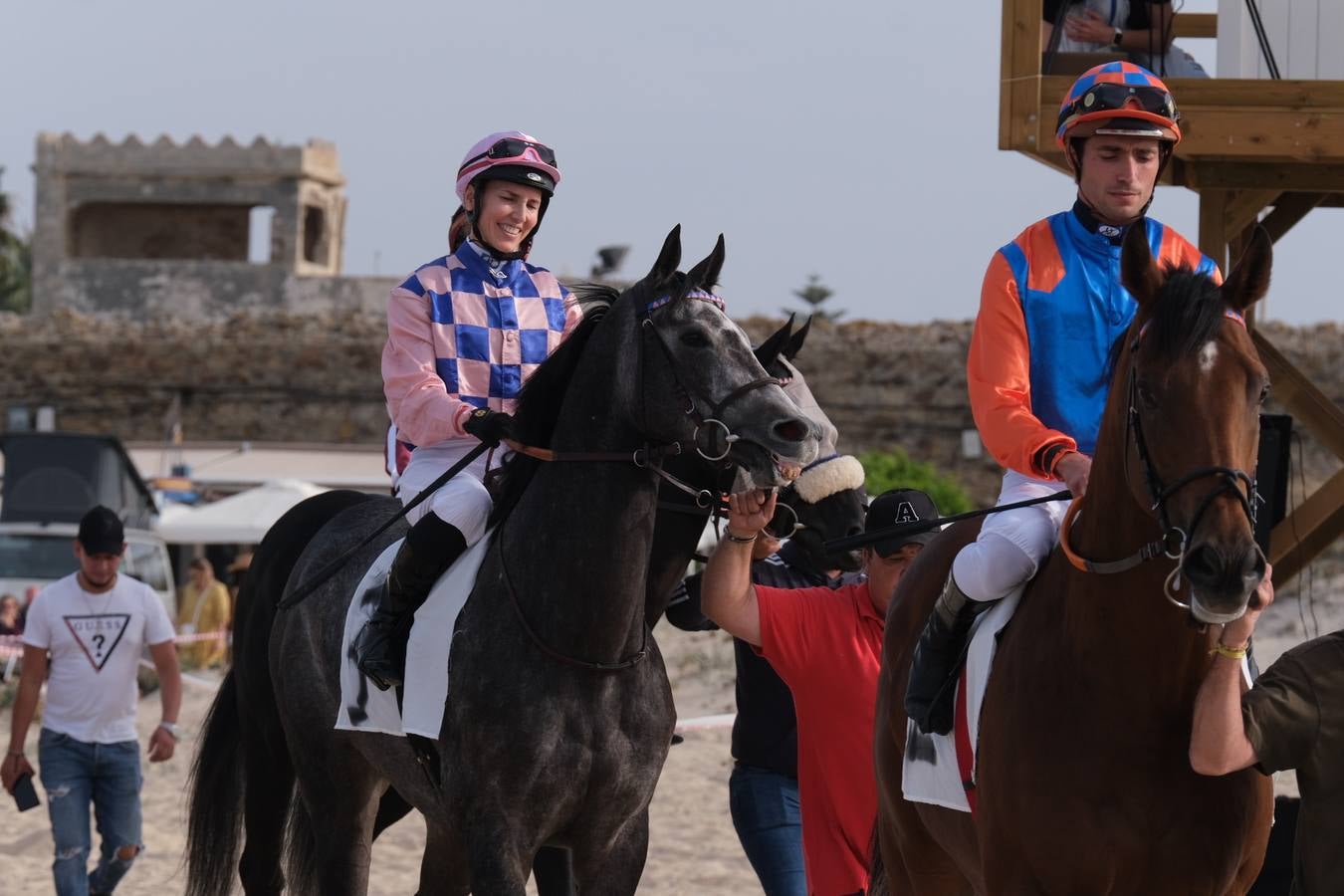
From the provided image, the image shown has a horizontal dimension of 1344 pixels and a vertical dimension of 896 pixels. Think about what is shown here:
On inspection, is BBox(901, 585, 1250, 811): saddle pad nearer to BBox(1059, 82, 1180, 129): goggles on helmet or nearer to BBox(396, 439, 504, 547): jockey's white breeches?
BBox(1059, 82, 1180, 129): goggles on helmet

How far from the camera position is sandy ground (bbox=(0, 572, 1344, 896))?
849cm

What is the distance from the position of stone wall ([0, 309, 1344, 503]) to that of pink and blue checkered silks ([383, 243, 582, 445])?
752 inches

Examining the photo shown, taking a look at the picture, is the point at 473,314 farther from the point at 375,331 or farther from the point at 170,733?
the point at 375,331

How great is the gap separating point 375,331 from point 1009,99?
19189mm

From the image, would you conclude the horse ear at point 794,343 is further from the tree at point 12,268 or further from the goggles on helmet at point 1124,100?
the tree at point 12,268

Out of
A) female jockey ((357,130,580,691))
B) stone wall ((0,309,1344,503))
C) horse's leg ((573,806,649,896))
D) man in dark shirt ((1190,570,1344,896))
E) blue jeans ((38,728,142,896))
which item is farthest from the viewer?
stone wall ((0,309,1344,503))

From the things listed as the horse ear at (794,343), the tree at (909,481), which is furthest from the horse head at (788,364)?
the tree at (909,481)

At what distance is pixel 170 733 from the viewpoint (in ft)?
24.8

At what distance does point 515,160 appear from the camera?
16.7ft

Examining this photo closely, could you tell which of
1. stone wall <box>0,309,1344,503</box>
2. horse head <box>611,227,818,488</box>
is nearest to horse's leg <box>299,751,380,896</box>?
horse head <box>611,227,818,488</box>

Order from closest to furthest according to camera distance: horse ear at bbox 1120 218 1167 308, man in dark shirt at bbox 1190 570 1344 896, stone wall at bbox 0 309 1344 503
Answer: man in dark shirt at bbox 1190 570 1344 896
horse ear at bbox 1120 218 1167 308
stone wall at bbox 0 309 1344 503

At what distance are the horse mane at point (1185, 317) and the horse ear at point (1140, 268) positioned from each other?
8 centimetres

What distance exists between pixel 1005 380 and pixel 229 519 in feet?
50.0

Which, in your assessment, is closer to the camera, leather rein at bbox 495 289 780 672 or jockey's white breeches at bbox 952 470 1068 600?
jockey's white breeches at bbox 952 470 1068 600
